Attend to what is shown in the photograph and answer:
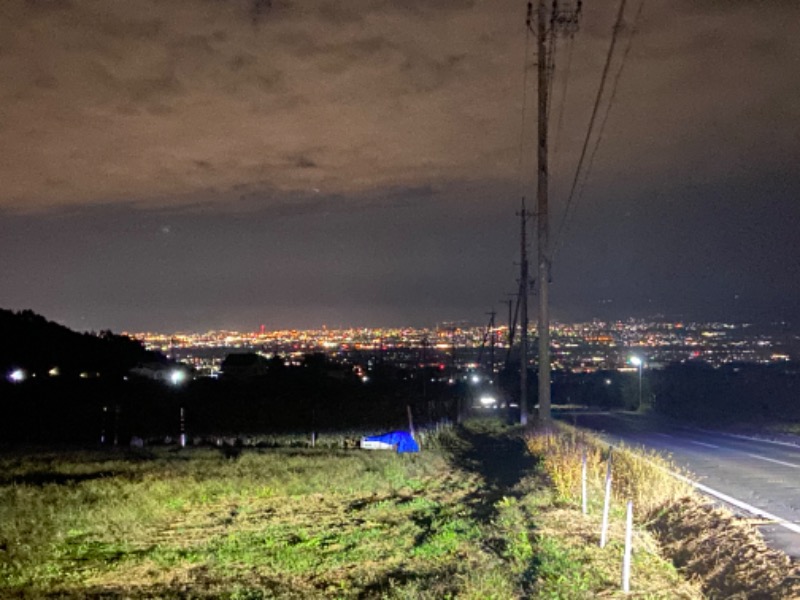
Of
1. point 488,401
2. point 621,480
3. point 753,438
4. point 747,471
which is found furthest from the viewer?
point 488,401

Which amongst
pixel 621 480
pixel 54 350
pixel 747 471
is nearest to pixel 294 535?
pixel 621 480

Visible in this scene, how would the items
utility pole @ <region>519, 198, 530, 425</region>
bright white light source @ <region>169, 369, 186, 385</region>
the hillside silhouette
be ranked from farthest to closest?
bright white light source @ <region>169, 369, 186, 385</region> < the hillside silhouette < utility pole @ <region>519, 198, 530, 425</region>

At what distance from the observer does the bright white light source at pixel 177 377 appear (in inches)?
2609

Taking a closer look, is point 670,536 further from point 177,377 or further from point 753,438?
point 177,377

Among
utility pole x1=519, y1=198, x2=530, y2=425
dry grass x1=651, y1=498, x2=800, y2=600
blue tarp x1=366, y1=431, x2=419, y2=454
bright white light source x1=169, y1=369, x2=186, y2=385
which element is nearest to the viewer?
dry grass x1=651, y1=498, x2=800, y2=600

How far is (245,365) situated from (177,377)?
21.2 metres

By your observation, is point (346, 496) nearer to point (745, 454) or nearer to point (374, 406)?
point (745, 454)

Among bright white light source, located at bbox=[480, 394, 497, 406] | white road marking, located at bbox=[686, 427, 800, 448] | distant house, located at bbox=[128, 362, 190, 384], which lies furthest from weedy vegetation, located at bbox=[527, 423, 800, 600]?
distant house, located at bbox=[128, 362, 190, 384]

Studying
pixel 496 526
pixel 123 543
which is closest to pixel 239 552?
pixel 123 543

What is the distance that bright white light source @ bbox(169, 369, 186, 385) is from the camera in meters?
66.3

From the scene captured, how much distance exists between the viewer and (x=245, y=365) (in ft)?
304

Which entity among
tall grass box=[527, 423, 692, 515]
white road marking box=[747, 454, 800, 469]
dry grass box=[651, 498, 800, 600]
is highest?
tall grass box=[527, 423, 692, 515]

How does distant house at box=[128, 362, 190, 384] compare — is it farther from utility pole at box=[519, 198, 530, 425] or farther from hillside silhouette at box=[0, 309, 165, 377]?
utility pole at box=[519, 198, 530, 425]

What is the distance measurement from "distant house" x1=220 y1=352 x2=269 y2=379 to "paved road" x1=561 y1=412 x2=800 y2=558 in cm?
6036
